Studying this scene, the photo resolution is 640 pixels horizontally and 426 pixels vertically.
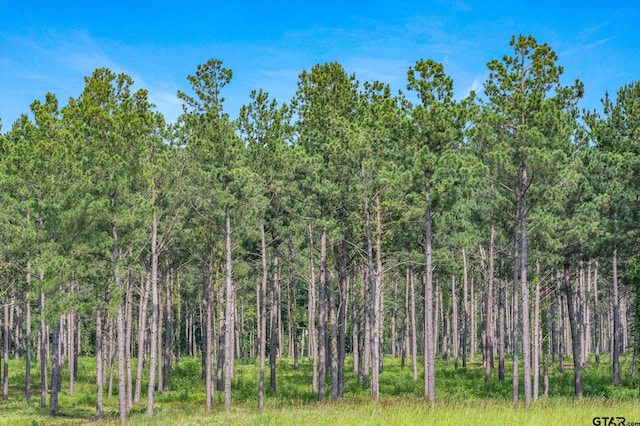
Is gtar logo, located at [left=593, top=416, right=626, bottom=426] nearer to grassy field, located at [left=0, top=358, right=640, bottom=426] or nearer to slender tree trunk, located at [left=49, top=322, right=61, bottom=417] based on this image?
grassy field, located at [left=0, top=358, right=640, bottom=426]

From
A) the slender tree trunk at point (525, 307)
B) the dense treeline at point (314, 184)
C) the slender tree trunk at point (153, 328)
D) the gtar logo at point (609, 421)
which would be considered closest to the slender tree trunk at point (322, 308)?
the dense treeline at point (314, 184)

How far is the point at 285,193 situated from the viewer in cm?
2770

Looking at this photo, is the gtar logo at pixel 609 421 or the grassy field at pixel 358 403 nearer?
the gtar logo at pixel 609 421

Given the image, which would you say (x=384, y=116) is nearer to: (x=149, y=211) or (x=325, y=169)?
(x=325, y=169)

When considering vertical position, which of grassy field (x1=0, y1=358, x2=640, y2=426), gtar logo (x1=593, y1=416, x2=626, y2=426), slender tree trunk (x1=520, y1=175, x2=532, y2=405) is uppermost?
slender tree trunk (x1=520, y1=175, x2=532, y2=405)

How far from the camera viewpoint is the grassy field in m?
15.8

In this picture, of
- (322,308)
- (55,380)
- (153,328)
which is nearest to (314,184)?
(322,308)

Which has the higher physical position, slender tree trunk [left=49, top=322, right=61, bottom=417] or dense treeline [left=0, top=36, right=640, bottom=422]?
dense treeline [left=0, top=36, right=640, bottom=422]

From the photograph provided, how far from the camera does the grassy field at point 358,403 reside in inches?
621

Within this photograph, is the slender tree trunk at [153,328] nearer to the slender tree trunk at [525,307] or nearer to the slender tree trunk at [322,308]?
the slender tree trunk at [322,308]

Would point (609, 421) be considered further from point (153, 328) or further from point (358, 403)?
point (153, 328)

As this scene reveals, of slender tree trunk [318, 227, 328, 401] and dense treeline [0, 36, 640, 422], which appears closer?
dense treeline [0, 36, 640, 422]

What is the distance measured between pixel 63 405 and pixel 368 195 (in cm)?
1819

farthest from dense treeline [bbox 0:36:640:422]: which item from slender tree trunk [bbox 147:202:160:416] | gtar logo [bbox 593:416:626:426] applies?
gtar logo [bbox 593:416:626:426]
